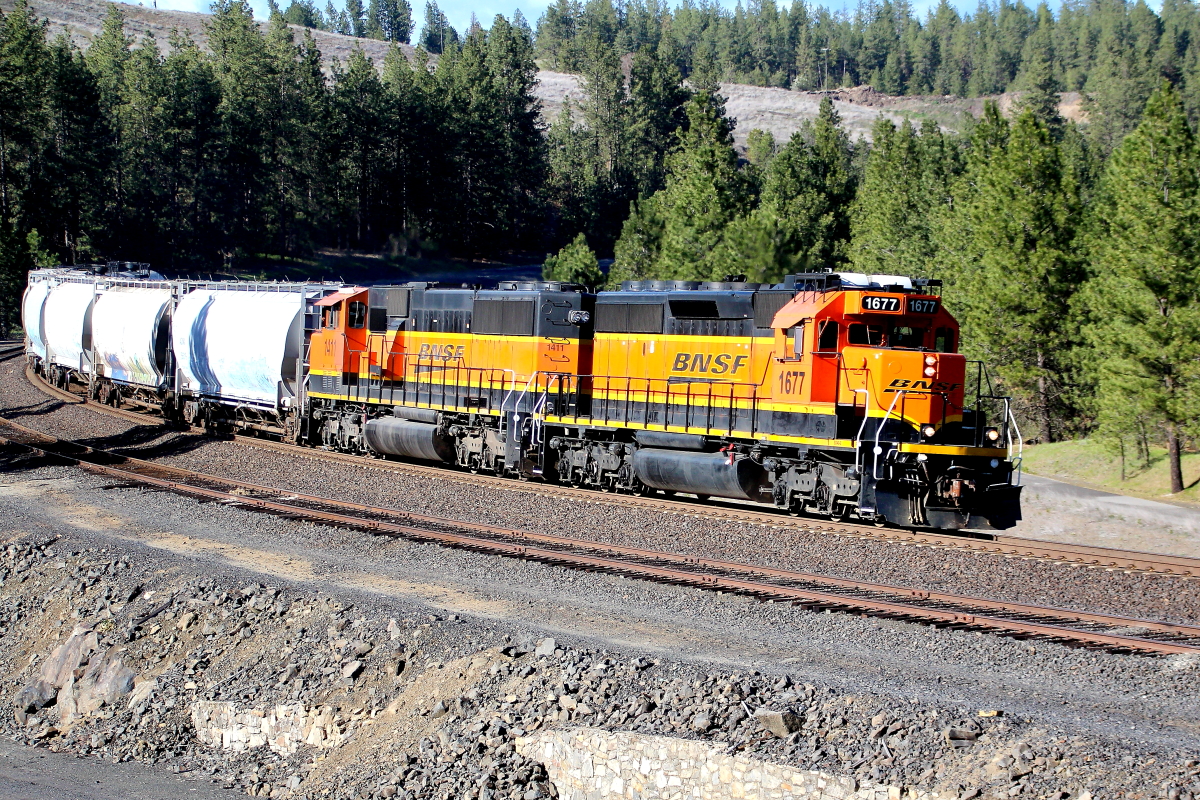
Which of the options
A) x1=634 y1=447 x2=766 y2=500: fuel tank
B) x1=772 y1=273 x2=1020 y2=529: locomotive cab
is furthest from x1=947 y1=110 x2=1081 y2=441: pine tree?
x1=634 y1=447 x2=766 y2=500: fuel tank

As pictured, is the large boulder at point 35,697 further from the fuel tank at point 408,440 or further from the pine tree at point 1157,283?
the pine tree at point 1157,283

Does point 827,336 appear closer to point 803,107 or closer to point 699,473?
point 699,473

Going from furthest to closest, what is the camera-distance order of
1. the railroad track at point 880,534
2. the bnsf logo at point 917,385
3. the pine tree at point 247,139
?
the pine tree at point 247,139, the bnsf logo at point 917,385, the railroad track at point 880,534

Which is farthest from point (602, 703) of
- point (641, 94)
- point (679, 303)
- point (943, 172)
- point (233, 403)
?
point (641, 94)

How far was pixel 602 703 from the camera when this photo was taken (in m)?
8.48

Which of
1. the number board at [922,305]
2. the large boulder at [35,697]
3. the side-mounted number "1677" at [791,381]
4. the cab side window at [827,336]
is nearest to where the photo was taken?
the large boulder at [35,697]

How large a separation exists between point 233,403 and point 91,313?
9.48 meters

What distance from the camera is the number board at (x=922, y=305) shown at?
15500 millimetres

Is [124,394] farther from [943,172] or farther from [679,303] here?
[943,172]

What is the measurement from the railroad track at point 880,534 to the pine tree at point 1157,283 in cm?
860

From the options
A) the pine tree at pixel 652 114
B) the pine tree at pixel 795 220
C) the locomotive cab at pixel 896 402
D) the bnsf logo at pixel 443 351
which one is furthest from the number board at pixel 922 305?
the pine tree at pixel 652 114

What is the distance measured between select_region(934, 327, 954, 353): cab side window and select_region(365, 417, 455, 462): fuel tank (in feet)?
33.3

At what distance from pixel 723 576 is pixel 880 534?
11.1ft

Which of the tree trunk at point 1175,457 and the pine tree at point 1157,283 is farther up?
the pine tree at point 1157,283
